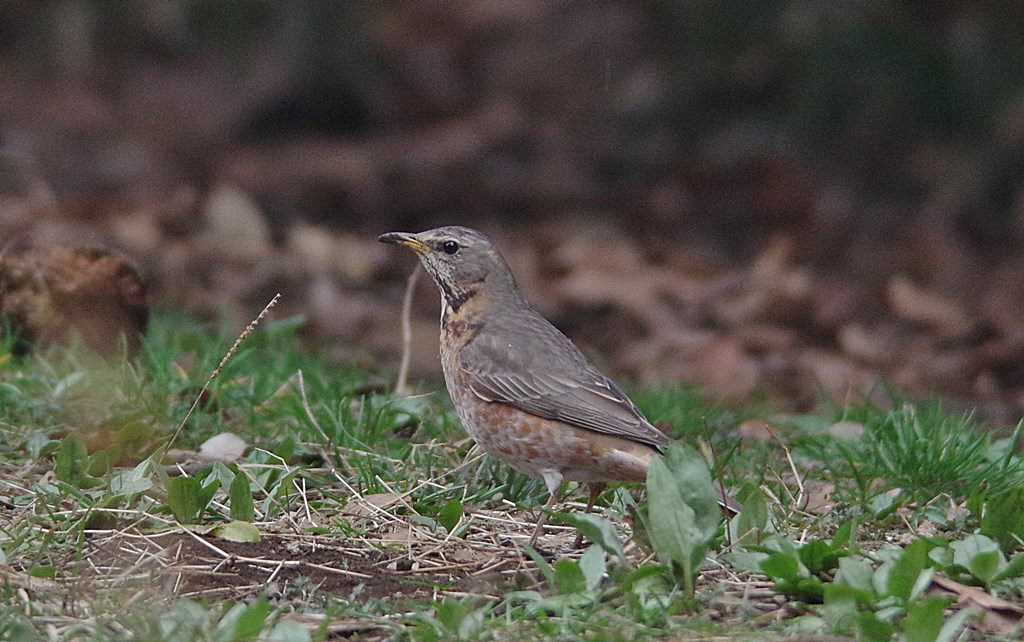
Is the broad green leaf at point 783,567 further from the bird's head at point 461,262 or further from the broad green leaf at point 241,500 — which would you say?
the bird's head at point 461,262

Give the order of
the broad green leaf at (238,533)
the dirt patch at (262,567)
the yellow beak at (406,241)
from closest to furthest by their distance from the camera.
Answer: the dirt patch at (262,567) → the broad green leaf at (238,533) → the yellow beak at (406,241)

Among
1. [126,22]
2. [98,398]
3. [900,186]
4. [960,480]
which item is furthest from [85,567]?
[126,22]

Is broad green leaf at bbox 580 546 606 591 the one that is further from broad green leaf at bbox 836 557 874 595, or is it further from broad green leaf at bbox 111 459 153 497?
broad green leaf at bbox 111 459 153 497

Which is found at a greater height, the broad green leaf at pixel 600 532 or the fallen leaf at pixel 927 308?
the broad green leaf at pixel 600 532

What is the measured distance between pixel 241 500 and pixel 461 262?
1674 millimetres

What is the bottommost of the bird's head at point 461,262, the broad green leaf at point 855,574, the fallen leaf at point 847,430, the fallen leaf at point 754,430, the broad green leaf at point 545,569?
the fallen leaf at point 754,430

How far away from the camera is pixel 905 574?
443 cm

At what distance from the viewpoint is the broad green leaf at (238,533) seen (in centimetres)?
515

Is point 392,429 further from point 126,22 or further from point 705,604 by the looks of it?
point 126,22

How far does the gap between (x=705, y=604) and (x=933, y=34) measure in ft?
25.3

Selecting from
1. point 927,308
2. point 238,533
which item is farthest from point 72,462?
point 927,308

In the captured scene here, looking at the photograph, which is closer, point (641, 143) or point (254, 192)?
point (254, 192)

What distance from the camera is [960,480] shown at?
5914 millimetres

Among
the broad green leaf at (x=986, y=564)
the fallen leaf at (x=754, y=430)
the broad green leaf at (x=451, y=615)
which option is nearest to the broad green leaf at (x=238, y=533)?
the broad green leaf at (x=451, y=615)
